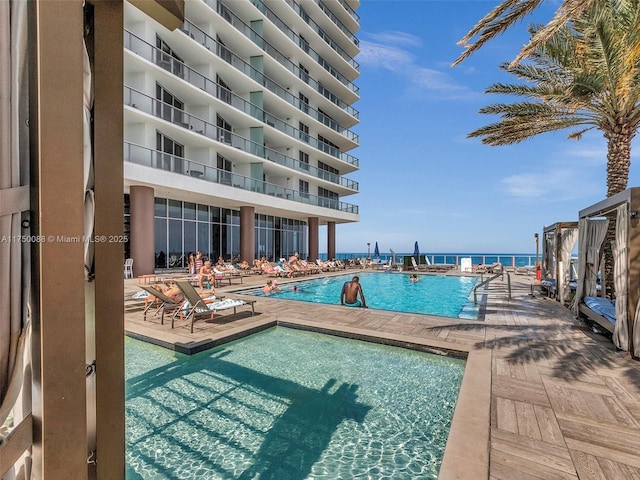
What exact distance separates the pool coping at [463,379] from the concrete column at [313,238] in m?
19.1

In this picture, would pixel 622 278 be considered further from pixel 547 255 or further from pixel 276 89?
pixel 276 89

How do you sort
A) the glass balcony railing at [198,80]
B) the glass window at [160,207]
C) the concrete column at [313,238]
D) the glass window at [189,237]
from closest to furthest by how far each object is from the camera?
the glass balcony railing at [198,80] → the glass window at [160,207] → the glass window at [189,237] → the concrete column at [313,238]

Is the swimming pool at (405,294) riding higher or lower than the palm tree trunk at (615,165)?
lower

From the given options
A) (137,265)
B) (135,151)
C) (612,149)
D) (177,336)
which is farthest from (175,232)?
(612,149)

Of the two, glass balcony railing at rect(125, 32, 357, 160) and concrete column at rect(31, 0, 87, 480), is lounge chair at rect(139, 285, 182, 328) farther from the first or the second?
glass balcony railing at rect(125, 32, 357, 160)

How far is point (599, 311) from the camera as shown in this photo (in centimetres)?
593

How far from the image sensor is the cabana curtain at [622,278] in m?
4.76

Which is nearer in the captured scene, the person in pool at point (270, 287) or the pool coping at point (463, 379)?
the pool coping at point (463, 379)

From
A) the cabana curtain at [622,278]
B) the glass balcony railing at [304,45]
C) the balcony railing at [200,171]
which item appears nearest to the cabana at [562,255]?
the cabana curtain at [622,278]

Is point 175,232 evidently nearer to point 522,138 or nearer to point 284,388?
point 284,388

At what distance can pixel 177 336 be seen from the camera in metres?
5.64

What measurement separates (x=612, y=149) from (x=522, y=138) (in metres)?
2.36

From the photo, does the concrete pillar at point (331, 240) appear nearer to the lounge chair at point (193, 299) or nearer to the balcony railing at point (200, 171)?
the balcony railing at point (200, 171)

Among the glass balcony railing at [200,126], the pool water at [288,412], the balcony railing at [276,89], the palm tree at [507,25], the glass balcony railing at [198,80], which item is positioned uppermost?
the balcony railing at [276,89]
